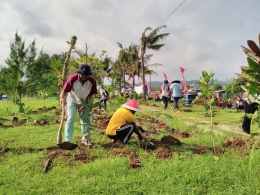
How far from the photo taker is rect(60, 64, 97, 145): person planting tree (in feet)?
14.0

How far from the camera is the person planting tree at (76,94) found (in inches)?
168

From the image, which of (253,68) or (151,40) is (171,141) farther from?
(151,40)

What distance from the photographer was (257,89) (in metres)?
2.10

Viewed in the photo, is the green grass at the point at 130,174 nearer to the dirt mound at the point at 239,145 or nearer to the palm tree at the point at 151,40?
the dirt mound at the point at 239,145

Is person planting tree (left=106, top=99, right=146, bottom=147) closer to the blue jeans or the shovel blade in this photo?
the blue jeans

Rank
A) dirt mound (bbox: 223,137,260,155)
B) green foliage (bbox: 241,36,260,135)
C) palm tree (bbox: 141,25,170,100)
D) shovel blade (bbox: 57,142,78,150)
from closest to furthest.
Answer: green foliage (bbox: 241,36,260,135) < shovel blade (bbox: 57,142,78,150) < dirt mound (bbox: 223,137,260,155) < palm tree (bbox: 141,25,170,100)

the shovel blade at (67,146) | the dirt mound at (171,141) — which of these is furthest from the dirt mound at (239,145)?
the shovel blade at (67,146)

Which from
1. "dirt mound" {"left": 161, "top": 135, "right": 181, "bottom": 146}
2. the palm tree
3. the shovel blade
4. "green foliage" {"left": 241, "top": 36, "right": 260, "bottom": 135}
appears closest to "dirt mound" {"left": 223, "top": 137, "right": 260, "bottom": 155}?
"dirt mound" {"left": 161, "top": 135, "right": 181, "bottom": 146}

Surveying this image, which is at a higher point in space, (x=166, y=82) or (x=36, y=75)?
(x=36, y=75)

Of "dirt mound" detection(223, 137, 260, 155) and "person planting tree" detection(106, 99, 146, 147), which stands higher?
"person planting tree" detection(106, 99, 146, 147)

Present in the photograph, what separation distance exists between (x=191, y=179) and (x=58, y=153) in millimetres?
2176

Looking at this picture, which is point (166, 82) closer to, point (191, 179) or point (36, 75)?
point (191, 179)

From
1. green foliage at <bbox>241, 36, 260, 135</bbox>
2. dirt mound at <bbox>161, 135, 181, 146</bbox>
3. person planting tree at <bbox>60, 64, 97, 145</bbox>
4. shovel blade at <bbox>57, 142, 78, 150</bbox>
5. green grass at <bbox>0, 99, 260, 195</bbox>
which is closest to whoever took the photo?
green foliage at <bbox>241, 36, 260, 135</bbox>

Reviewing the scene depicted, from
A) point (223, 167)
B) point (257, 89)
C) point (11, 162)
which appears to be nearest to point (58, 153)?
point (11, 162)
